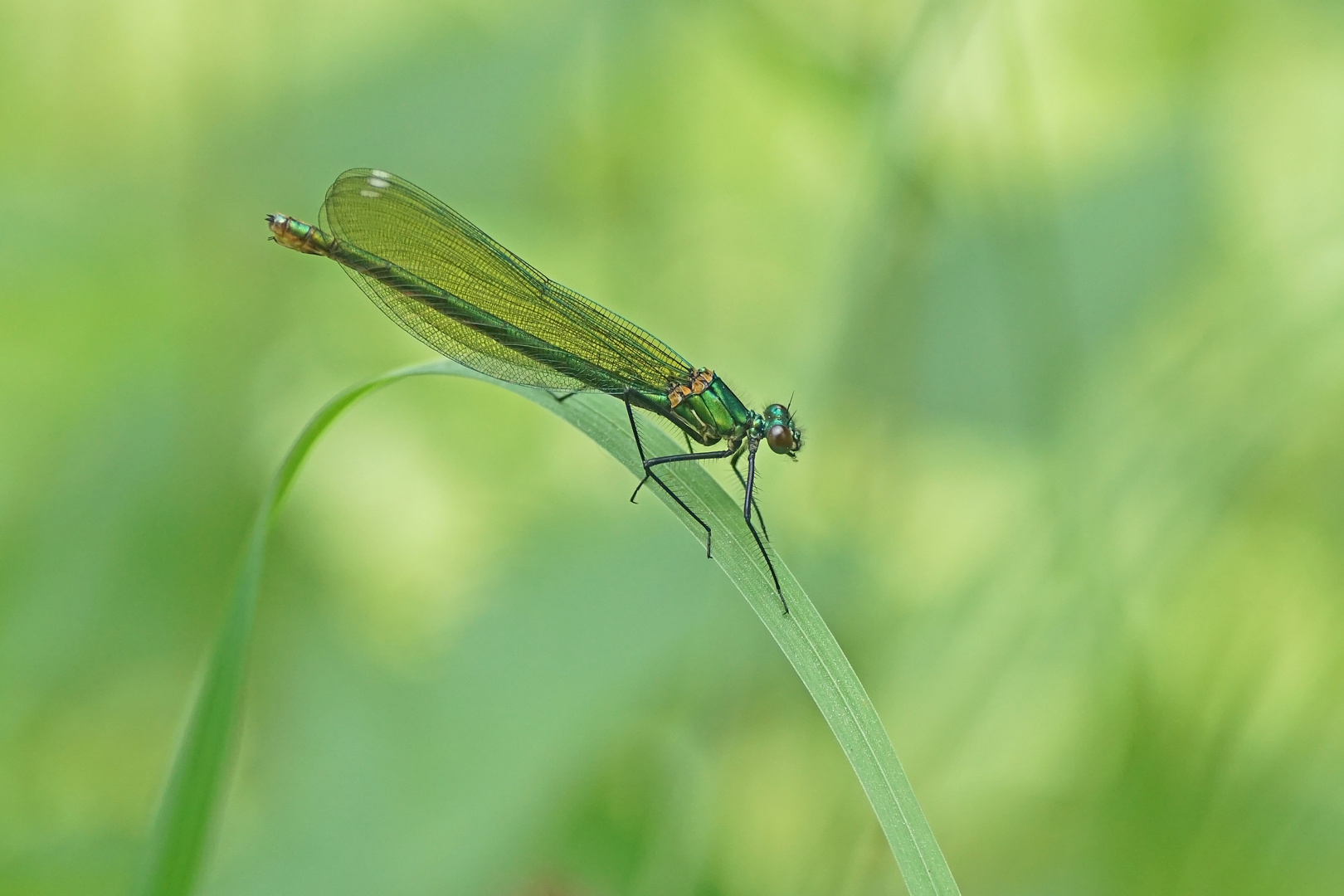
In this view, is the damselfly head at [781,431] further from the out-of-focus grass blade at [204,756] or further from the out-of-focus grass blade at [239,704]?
the out-of-focus grass blade at [204,756]

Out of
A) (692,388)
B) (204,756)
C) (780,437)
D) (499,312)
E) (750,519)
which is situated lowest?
(204,756)

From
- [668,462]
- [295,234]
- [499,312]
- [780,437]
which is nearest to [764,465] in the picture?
[780,437]

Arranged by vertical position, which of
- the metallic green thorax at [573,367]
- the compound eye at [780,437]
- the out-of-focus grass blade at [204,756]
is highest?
the metallic green thorax at [573,367]

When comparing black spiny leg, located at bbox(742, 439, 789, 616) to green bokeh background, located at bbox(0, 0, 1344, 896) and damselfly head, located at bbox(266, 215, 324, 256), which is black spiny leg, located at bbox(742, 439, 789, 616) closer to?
green bokeh background, located at bbox(0, 0, 1344, 896)

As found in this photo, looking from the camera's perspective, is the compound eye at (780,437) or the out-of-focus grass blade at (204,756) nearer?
the out-of-focus grass blade at (204,756)

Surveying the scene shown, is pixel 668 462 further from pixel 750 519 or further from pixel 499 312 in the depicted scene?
pixel 499 312

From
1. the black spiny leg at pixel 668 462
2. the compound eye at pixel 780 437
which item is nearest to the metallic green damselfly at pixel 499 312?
the compound eye at pixel 780 437
